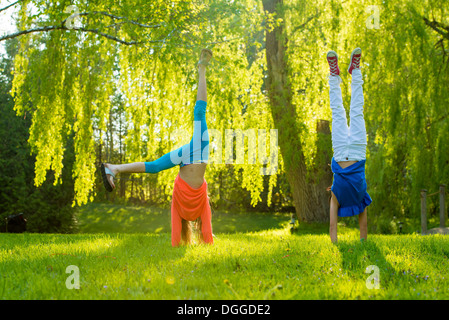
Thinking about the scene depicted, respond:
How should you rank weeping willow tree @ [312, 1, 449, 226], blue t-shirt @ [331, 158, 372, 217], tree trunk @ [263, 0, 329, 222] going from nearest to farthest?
blue t-shirt @ [331, 158, 372, 217] → weeping willow tree @ [312, 1, 449, 226] → tree trunk @ [263, 0, 329, 222]

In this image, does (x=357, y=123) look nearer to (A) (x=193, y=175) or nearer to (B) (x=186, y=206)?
(A) (x=193, y=175)

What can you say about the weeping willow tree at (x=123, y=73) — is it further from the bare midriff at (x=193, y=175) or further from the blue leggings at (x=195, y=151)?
the bare midriff at (x=193, y=175)

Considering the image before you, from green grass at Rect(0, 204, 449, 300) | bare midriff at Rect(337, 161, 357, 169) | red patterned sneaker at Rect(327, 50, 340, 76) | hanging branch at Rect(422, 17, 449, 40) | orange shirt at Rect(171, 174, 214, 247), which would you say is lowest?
green grass at Rect(0, 204, 449, 300)

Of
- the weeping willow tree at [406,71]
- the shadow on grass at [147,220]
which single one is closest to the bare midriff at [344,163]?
the weeping willow tree at [406,71]

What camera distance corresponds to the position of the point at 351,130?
4168mm

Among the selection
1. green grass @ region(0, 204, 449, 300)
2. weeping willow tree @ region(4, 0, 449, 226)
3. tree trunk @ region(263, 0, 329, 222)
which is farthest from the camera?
tree trunk @ region(263, 0, 329, 222)

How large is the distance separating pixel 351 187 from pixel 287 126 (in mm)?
5703

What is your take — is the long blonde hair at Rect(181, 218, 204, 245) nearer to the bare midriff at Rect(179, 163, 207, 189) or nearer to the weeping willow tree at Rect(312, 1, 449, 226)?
the bare midriff at Rect(179, 163, 207, 189)

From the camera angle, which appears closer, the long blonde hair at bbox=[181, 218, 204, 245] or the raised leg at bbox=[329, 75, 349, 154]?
the raised leg at bbox=[329, 75, 349, 154]

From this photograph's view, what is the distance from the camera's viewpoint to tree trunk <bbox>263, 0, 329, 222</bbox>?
9641mm

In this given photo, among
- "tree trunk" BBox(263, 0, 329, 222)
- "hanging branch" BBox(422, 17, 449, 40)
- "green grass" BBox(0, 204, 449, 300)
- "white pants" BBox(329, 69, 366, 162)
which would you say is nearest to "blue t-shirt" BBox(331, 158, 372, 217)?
"white pants" BBox(329, 69, 366, 162)

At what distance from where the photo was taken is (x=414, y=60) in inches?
302

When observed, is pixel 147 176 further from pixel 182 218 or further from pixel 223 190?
pixel 182 218

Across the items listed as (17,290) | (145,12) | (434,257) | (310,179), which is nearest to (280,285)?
(17,290)
